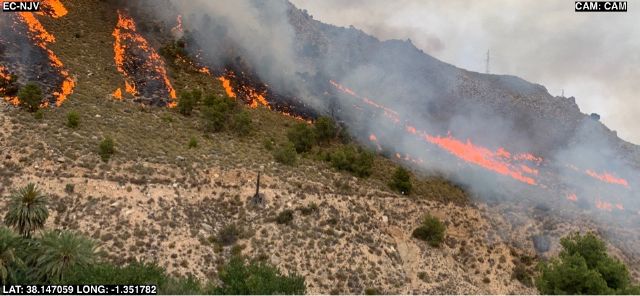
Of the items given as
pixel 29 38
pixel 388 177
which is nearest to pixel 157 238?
pixel 388 177

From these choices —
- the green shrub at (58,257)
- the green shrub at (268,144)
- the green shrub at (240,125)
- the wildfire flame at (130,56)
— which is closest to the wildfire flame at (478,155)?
the green shrub at (268,144)

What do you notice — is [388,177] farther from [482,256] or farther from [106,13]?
[106,13]

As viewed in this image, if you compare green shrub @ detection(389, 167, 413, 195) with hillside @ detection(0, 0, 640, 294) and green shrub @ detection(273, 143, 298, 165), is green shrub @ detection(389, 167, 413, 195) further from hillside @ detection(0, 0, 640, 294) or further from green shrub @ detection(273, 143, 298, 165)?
green shrub @ detection(273, 143, 298, 165)

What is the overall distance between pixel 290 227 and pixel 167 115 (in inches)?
907

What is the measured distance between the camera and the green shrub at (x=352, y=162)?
188 ft

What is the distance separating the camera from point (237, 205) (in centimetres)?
4634

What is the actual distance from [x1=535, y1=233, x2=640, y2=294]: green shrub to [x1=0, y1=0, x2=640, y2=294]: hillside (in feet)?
45.6

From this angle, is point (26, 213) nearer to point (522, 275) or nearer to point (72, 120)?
point (72, 120)

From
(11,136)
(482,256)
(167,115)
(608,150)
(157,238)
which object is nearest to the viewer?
(157,238)

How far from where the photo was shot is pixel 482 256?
53.0 metres

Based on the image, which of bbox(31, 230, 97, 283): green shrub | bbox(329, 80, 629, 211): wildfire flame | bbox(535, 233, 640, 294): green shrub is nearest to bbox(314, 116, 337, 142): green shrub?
bbox(329, 80, 629, 211): wildfire flame

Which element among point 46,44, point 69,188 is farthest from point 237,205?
point 46,44

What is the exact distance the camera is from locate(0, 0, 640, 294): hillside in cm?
4081

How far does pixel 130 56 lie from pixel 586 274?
6110 centimetres
